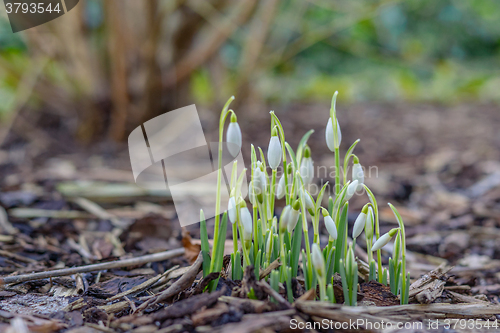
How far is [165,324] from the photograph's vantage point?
30.8 inches

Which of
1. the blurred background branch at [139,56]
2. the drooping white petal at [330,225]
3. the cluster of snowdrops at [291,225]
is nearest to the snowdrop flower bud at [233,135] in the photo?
the cluster of snowdrops at [291,225]

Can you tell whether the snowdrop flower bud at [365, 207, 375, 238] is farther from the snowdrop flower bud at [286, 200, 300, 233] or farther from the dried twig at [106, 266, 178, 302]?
the dried twig at [106, 266, 178, 302]

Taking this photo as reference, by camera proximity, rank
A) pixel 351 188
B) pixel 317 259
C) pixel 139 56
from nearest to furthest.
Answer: pixel 317 259, pixel 351 188, pixel 139 56

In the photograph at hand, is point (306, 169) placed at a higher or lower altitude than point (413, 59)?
lower

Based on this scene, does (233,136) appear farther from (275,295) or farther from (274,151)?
(275,295)

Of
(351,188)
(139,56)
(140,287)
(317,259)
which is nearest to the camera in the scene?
(317,259)

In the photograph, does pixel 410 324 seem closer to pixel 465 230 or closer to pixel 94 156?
pixel 465 230

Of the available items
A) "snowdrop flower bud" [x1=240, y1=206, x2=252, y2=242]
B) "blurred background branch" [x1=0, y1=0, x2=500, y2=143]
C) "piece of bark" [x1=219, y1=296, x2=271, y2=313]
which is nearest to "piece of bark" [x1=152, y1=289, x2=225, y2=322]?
"piece of bark" [x1=219, y1=296, x2=271, y2=313]

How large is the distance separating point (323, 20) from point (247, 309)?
20.2 ft

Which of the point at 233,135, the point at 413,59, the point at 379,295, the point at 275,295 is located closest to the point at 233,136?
the point at 233,135

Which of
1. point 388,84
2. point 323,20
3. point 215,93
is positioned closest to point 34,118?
point 215,93

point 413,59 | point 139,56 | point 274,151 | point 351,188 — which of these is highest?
point 413,59

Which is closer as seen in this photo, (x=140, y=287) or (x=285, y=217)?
(x=285, y=217)

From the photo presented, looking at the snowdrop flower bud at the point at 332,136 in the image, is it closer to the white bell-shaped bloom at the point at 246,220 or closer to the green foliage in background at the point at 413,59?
the white bell-shaped bloom at the point at 246,220
